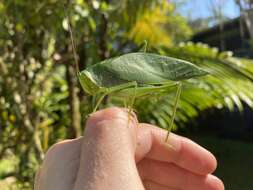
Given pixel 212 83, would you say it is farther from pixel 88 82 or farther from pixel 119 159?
pixel 119 159

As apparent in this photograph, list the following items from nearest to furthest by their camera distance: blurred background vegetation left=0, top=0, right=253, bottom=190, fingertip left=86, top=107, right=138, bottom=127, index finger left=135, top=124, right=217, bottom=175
Answer: fingertip left=86, top=107, right=138, bottom=127 → index finger left=135, top=124, right=217, bottom=175 → blurred background vegetation left=0, top=0, right=253, bottom=190

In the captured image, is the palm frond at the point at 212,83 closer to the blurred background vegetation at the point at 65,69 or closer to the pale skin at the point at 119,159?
the blurred background vegetation at the point at 65,69

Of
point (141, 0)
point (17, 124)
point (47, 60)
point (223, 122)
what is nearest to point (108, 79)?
point (47, 60)

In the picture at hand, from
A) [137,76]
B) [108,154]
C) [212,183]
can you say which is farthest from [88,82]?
[212,183]

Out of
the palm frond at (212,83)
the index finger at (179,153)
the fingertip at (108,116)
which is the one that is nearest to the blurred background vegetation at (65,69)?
the palm frond at (212,83)

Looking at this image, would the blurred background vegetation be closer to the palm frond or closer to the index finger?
the palm frond

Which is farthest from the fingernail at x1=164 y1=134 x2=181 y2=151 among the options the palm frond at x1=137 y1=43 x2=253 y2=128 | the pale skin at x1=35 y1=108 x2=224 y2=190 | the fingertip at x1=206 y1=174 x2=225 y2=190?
the palm frond at x1=137 y1=43 x2=253 y2=128
